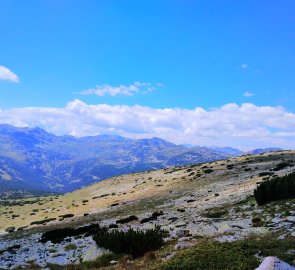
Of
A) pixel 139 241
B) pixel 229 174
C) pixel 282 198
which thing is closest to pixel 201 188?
pixel 229 174

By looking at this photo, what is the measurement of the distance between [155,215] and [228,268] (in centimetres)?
2686

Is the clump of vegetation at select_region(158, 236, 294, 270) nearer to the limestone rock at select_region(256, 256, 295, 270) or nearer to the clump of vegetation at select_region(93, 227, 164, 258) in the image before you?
the limestone rock at select_region(256, 256, 295, 270)

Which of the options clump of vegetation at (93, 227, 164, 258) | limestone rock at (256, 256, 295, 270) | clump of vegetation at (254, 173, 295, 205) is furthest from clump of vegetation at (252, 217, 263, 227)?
limestone rock at (256, 256, 295, 270)

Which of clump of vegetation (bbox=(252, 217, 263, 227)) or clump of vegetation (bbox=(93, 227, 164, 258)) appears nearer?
clump of vegetation (bbox=(93, 227, 164, 258))

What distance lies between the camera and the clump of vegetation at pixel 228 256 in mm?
13781

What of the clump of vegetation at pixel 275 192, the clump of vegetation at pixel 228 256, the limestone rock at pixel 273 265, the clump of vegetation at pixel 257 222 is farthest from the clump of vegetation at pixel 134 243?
the clump of vegetation at pixel 275 192

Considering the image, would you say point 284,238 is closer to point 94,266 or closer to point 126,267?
point 126,267

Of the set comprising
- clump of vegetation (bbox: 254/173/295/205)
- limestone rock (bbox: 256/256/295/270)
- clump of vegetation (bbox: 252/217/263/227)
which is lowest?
clump of vegetation (bbox: 252/217/263/227)

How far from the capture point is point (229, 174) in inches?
2749

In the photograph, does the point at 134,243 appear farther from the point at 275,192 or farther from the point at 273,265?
the point at 275,192

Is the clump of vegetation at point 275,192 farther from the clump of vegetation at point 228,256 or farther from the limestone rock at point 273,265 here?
the limestone rock at point 273,265

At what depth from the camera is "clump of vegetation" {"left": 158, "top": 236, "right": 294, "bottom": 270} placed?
45.2ft

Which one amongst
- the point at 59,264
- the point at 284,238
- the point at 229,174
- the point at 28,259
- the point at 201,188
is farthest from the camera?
the point at 229,174

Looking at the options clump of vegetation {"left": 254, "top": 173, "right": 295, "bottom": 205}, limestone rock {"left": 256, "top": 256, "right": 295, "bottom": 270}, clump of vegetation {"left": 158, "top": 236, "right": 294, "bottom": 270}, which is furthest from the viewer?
clump of vegetation {"left": 254, "top": 173, "right": 295, "bottom": 205}
